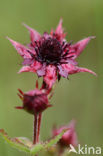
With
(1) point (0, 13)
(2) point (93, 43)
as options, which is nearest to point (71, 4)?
(2) point (93, 43)

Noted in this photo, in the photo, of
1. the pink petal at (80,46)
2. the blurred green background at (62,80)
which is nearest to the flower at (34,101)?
the pink petal at (80,46)

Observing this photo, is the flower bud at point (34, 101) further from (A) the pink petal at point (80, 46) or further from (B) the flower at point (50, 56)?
(A) the pink petal at point (80, 46)

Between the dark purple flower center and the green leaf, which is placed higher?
the dark purple flower center

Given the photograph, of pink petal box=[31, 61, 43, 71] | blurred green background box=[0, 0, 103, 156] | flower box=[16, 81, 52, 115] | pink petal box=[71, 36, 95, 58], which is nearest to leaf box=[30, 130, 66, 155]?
flower box=[16, 81, 52, 115]

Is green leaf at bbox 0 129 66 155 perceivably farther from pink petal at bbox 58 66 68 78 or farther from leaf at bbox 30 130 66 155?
pink petal at bbox 58 66 68 78

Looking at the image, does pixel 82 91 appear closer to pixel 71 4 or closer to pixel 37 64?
pixel 71 4
